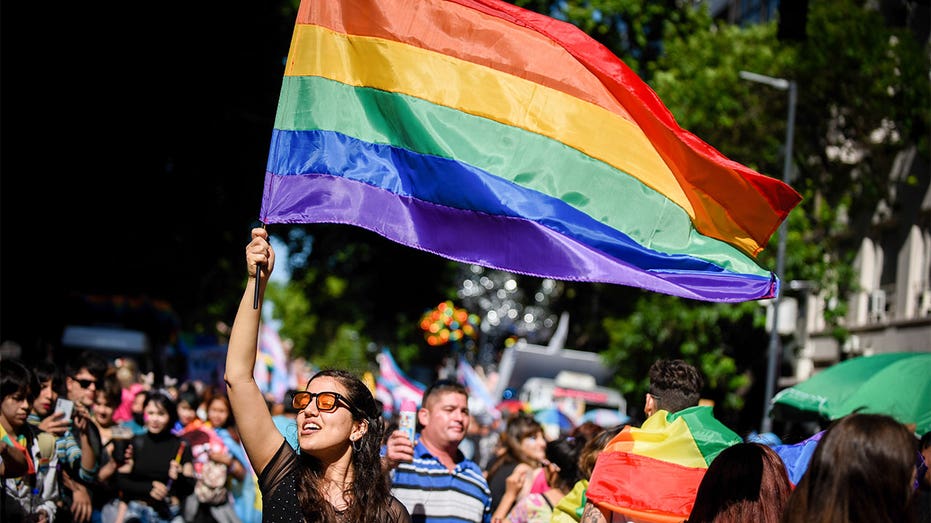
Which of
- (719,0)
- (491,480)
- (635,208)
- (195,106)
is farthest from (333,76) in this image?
(719,0)

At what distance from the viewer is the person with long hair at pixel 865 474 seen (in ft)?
11.3

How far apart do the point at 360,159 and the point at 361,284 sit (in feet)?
93.7

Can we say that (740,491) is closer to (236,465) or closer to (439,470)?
(439,470)

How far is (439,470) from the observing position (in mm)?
6715

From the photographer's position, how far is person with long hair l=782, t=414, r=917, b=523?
11.3ft

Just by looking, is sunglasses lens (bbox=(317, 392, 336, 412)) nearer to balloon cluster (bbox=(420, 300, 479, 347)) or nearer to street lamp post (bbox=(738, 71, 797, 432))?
street lamp post (bbox=(738, 71, 797, 432))

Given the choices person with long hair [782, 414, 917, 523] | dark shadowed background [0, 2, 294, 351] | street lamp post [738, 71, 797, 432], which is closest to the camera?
person with long hair [782, 414, 917, 523]

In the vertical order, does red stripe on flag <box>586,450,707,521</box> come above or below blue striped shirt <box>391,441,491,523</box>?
above

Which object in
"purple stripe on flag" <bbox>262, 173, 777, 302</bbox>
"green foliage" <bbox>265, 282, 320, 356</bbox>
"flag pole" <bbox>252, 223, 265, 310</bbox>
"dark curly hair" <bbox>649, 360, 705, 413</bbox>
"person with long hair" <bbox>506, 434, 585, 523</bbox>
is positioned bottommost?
"green foliage" <bbox>265, 282, 320, 356</bbox>

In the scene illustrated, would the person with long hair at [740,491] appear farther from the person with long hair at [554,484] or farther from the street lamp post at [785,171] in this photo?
the street lamp post at [785,171]

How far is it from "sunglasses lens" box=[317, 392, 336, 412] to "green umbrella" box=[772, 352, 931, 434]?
15.8ft

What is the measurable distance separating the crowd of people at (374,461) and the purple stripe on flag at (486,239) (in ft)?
1.52

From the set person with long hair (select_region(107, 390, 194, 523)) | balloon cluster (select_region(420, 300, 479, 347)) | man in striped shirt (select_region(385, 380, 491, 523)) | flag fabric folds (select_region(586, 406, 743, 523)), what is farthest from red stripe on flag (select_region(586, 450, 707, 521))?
balloon cluster (select_region(420, 300, 479, 347))

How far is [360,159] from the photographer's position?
19.9ft
